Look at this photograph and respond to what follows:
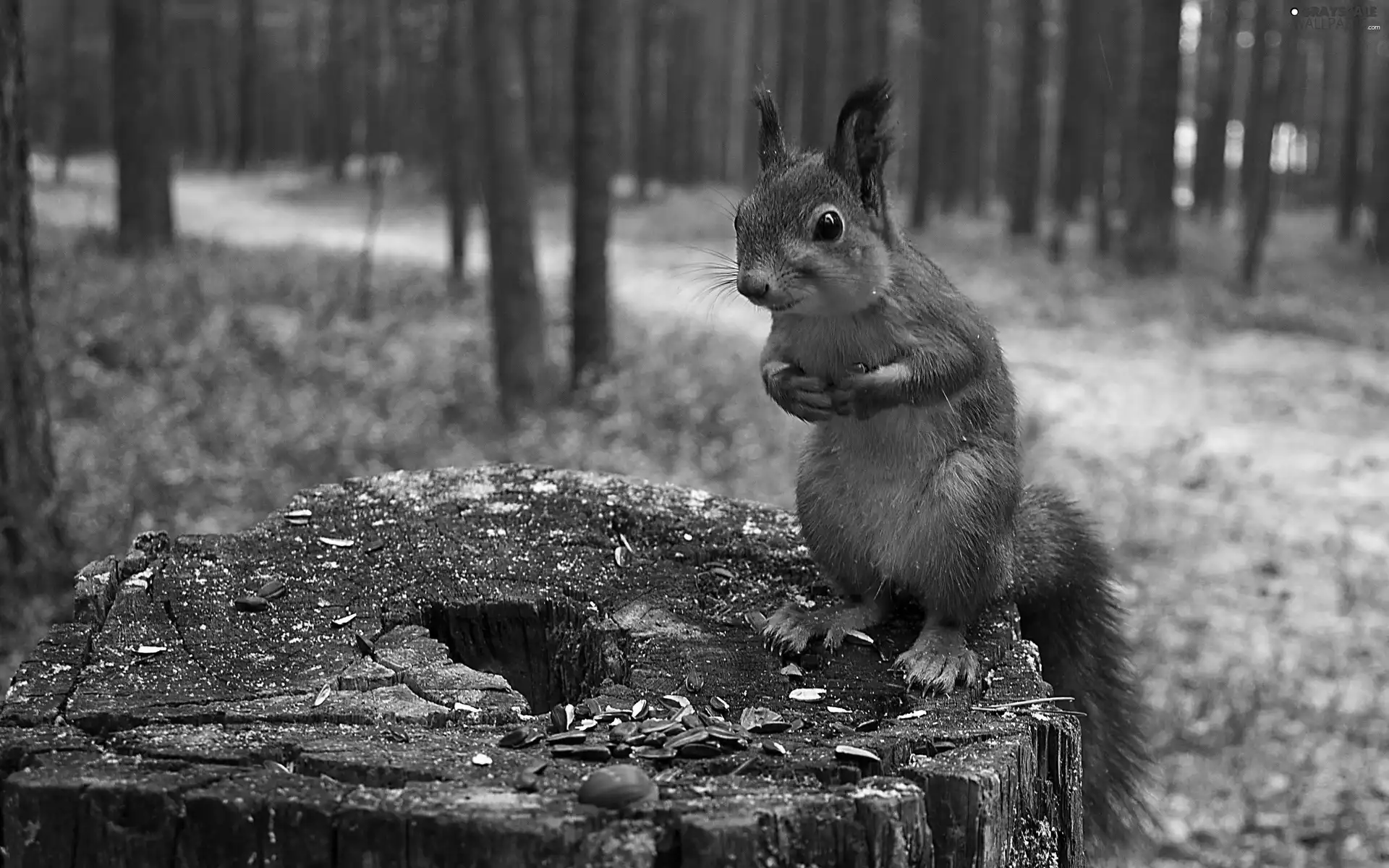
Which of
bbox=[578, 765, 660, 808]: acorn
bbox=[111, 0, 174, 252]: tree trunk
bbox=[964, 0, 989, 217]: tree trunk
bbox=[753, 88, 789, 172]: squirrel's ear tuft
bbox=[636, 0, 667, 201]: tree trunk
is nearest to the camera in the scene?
bbox=[578, 765, 660, 808]: acorn

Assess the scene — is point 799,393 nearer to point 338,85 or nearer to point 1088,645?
point 1088,645

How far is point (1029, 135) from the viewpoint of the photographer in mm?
20906

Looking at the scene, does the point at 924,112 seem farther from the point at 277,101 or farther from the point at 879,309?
the point at 277,101

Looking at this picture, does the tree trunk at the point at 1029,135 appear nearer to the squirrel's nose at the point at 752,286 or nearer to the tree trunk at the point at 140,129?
the tree trunk at the point at 140,129

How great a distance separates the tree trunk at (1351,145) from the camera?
827 inches

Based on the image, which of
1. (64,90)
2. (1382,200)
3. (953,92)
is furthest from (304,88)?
(1382,200)

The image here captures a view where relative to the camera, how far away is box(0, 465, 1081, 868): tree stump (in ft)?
6.39

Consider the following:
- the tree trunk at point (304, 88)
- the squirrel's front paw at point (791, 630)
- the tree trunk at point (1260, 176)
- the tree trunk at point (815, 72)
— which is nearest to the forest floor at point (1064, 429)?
the tree trunk at point (1260, 176)

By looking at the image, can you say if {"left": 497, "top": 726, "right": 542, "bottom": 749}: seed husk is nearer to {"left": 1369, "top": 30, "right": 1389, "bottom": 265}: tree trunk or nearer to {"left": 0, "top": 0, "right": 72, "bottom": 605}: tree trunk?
{"left": 0, "top": 0, "right": 72, "bottom": 605}: tree trunk

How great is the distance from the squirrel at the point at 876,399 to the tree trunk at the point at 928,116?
19.2 meters

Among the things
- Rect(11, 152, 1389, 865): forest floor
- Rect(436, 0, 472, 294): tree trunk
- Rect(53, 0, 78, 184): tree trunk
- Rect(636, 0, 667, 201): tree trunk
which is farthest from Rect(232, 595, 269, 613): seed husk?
Rect(53, 0, 78, 184): tree trunk

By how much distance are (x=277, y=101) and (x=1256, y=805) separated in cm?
5468

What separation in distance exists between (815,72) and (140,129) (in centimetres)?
1020

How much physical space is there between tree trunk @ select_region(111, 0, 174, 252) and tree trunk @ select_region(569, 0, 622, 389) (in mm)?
6696
